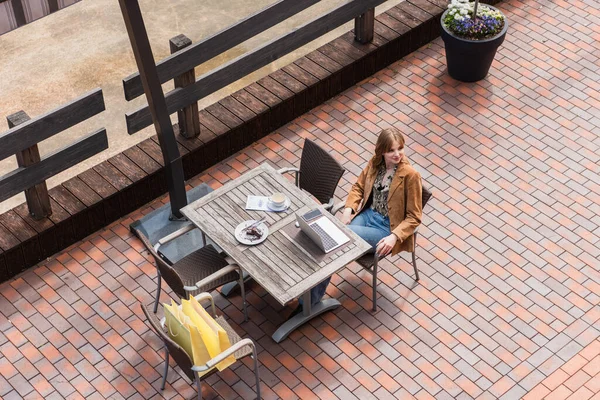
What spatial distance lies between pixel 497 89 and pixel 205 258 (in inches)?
158

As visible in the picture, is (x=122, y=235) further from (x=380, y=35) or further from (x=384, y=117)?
(x=380, y=35)

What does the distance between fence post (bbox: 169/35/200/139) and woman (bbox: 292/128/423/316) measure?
1822 millimetres

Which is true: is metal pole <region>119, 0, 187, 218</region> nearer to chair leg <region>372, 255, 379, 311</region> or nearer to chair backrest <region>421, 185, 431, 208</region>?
chair leg <region>372, 255, 379, 311</region>

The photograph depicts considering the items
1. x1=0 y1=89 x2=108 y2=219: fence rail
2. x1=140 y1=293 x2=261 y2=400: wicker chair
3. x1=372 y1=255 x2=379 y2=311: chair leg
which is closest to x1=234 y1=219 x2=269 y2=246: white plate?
x1=140 y1=293 x2=261 y2=400: wicker chair

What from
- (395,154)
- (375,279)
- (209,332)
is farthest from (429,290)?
(209,332)

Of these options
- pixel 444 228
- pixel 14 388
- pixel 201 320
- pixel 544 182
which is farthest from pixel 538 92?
pixel 14 388

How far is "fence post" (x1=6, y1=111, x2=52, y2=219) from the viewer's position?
26.7 feet

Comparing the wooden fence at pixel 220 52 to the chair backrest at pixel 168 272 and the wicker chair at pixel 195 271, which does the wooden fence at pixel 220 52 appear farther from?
the chair backrest at pixel 168 272

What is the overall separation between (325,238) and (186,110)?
220 cm

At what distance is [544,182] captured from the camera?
9.38m

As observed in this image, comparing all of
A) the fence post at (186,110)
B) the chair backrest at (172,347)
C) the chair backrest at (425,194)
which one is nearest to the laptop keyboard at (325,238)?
the chair backrest at (425,194)

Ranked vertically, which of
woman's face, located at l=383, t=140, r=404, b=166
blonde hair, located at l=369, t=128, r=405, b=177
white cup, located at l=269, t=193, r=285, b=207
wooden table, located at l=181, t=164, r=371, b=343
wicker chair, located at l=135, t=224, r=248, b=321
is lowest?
wicker chair, located at l=135, t=224, r=248, b=321

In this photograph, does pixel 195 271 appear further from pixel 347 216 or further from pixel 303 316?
pixel 347 216

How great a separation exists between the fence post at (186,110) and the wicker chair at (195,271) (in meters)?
1.51
